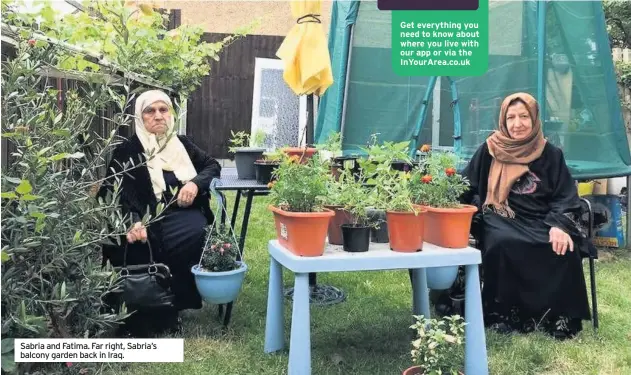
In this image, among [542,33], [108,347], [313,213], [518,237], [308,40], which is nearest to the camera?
[108,347]

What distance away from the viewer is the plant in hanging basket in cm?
217

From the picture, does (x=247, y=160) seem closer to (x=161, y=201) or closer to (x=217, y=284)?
(x=161, y=201)

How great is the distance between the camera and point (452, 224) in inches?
85.4

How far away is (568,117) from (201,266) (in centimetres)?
312

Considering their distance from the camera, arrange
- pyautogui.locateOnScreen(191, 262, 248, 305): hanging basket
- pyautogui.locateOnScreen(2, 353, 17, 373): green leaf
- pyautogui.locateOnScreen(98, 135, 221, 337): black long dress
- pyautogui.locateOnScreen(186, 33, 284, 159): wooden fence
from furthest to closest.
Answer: pyautogui.locateOnScreen(186, 33, 284, 159): wooden fence
pyautogui.locateOnScreen(98, 135, 221, 337): black long dress
pyautogui.locateOnScreen(191, 262, 248, 305): hanging basket
pyautogui.locateOnScreen(2, 353, 17, 373): green leaf

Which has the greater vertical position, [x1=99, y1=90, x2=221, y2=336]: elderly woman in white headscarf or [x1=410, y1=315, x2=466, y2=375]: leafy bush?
[x1=99, y1=90, x2=221, y2=336]: elderly woman in white headscarf

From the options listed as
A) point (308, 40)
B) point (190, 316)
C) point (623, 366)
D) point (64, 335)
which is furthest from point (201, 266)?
point (623, 366)

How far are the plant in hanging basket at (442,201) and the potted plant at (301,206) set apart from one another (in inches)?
16.2

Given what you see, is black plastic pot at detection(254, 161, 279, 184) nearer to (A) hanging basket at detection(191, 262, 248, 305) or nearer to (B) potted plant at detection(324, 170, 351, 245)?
(A) hanging basket at detection(191, 262, 248, 305)

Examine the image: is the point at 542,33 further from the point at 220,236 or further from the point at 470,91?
the point at 220,236

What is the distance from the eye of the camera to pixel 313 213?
80.2 inches

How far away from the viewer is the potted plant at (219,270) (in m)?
2.49

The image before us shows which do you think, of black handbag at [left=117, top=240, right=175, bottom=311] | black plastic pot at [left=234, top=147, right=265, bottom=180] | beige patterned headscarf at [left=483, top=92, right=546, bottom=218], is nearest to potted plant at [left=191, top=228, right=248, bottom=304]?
black handbag at [left=117, top=240, right=175, bottom=311]

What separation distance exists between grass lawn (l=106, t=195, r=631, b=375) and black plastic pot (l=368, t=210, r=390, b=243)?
56 cm
